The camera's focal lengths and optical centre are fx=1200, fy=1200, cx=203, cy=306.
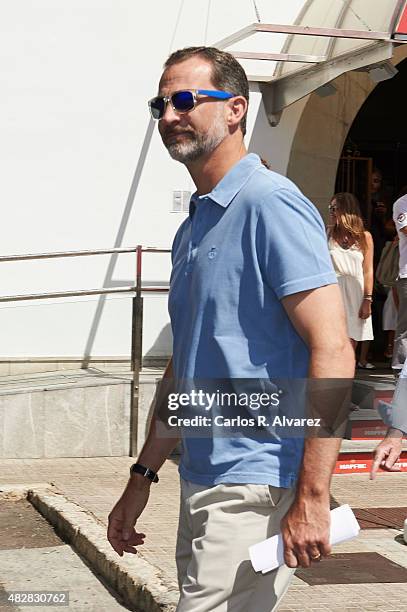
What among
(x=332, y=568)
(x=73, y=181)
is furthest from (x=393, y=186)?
(x=332, y=568)

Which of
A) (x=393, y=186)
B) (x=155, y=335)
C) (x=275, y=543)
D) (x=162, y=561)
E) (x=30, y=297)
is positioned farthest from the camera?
(x=393, y=186)

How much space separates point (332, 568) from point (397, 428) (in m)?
2.74

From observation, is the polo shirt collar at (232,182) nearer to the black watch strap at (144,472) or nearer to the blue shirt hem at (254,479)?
the blue shirt hem at (254,479)

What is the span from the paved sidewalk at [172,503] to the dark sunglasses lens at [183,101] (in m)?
2.75

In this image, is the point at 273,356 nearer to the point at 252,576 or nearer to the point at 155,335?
the point at 252,576

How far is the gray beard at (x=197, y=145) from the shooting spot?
10.3ft

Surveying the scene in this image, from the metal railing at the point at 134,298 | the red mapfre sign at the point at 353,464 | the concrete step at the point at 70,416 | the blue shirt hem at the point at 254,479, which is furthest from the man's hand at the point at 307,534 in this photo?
the metal railing at the point at 134,298

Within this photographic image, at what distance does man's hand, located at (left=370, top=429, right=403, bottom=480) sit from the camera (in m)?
3.43

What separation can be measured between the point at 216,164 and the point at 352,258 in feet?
22.3

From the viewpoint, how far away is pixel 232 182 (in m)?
3.13

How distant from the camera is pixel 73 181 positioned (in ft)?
35.2

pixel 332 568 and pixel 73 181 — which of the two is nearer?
Answer: pixel 332 568

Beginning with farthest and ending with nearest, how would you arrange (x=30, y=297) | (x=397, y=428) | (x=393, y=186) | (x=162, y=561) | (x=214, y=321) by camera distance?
(x=393, y=186) → (x=30, y=297) → (x=162, y=561) → (x=397, y=428) → (x=214, y=321)

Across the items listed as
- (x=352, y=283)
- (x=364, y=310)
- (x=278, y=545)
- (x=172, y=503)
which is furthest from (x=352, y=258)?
(x=278, y=545)
